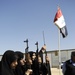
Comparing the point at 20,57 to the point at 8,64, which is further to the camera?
the point at 20,57

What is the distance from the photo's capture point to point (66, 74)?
880cm

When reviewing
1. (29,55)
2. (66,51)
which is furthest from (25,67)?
(66,51)

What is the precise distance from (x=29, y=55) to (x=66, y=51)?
38.8 meters

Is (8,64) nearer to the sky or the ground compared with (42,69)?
nearer to the sky

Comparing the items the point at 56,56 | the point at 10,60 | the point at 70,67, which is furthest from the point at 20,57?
the point at 56,56

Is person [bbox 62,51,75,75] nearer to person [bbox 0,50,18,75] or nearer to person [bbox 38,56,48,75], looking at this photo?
person [bbox 38,56,48,75]

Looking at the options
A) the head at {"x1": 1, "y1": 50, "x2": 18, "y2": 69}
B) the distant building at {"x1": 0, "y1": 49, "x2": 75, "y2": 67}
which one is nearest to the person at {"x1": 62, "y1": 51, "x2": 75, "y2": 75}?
the head at {"x1": 1, "y1": 50, "x2": 18, "y2": 69}

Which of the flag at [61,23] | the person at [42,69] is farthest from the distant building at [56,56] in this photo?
the person at [42,69]

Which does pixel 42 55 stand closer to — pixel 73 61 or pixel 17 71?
pixel 17 71

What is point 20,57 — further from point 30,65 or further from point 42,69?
point 42,69

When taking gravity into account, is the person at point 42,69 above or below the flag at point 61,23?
below

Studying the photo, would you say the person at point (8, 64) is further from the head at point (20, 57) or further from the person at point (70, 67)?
the person at point (70, 67)

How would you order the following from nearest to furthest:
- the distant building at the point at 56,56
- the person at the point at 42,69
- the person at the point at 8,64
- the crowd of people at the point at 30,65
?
the person at the point at 8,64, the crowd of people at the point at 30,65, the person at the point at 42,69, the distant building at the point at 56,56

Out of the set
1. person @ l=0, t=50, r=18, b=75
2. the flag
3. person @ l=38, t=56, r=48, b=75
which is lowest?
person @ l=38, t=56, r=48, b=75
